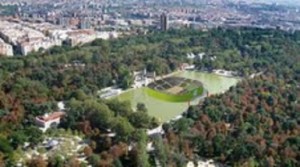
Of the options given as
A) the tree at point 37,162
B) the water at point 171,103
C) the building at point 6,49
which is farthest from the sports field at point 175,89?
the building at point 6,49

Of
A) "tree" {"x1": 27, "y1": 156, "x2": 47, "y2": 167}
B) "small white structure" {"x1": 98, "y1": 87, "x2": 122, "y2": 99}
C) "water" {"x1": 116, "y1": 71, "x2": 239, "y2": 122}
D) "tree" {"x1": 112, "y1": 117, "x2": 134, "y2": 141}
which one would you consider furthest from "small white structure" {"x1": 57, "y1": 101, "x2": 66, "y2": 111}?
"tree" {"x1": 27, "y1": 156, "x2": 47, "y2": 167}

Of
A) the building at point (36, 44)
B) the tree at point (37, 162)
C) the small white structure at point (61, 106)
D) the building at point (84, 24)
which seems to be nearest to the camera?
the tree at point (37, 162)

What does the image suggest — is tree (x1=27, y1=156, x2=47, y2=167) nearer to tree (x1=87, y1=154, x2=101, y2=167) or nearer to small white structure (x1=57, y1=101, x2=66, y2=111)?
tree (x1=87, y1=154, x2=101, y2=167)

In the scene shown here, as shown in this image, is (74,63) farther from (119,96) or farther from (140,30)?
(140,30)

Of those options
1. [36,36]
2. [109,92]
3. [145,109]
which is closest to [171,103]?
[145,109]

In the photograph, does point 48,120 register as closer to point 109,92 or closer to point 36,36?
point 109,92

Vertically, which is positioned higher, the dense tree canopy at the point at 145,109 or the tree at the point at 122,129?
the tree at the point at 122,129

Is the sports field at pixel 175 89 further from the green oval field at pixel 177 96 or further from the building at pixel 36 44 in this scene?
the building at pixel 36 44

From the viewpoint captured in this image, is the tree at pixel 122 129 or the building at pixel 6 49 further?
the building at pixel 6 49

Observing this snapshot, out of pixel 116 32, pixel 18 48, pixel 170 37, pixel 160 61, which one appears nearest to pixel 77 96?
pixel 160 61
